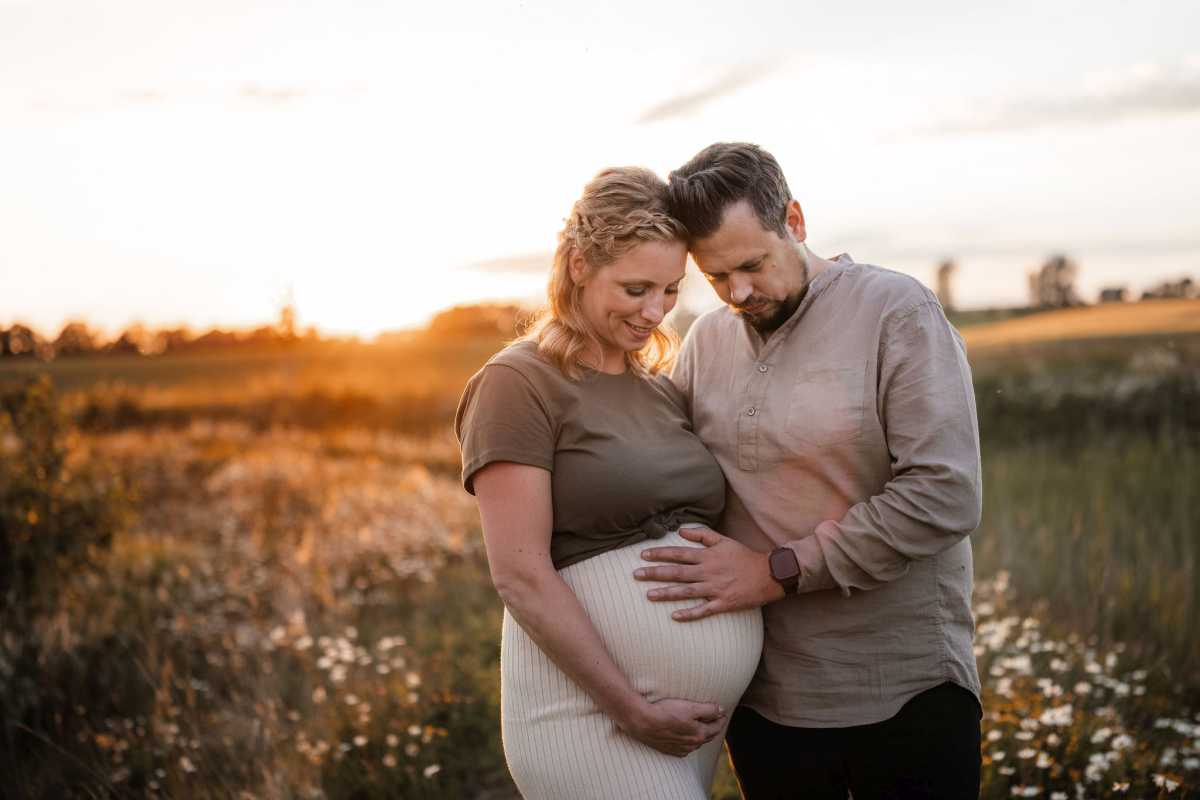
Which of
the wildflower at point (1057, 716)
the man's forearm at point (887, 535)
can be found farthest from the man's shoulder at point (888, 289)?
the wildflower at point (1057, 716)

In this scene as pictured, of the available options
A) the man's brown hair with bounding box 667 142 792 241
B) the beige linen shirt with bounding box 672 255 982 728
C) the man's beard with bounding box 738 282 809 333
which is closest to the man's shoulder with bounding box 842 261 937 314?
the beige linen shirt with bounding box 672 255 982 728

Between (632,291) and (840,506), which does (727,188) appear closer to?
(632,291)

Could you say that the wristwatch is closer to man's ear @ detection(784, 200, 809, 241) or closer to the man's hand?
the man's hand

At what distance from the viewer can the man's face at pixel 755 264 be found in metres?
2.61

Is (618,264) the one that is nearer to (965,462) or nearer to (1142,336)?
(965,462)

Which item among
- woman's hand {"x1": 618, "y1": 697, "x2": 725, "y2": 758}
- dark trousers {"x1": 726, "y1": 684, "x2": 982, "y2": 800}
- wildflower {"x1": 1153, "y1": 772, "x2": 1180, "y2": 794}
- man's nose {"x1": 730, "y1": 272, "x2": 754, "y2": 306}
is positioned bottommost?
wildflower {"x1": 1153, "y1": 772, "x2": 1180, "y2": 794}

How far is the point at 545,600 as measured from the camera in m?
2.44

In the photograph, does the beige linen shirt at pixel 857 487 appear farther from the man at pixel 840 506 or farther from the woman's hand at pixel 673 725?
the woman's hand at pixel 673 725

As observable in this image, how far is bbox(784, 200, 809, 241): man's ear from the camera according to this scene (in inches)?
106

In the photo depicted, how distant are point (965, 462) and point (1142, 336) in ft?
51.9

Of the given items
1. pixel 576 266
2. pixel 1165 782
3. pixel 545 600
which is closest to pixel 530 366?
pixel 576 266

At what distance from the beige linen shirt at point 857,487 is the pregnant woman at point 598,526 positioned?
16 cm

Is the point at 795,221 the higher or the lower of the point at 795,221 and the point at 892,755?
the higher

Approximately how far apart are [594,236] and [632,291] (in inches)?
7.5
